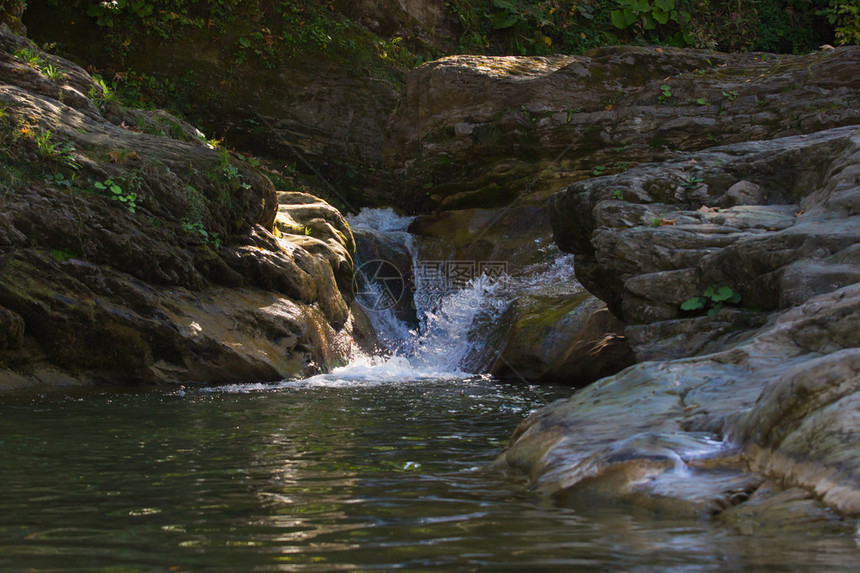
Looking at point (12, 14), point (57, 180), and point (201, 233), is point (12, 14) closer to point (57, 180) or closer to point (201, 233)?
point (57, 180)

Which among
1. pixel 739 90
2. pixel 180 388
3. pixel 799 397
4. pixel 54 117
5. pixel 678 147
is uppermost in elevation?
pixel 739 90

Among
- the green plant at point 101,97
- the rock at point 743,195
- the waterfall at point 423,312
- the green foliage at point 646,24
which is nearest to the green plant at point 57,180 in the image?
the green plant at point 101,97

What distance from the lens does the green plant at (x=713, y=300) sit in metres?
6.43

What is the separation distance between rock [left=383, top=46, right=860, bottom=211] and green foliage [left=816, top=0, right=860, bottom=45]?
21.6ft

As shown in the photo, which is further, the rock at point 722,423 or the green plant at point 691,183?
the green plant at point 691,183

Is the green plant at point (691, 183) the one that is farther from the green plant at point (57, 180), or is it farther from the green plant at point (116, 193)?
the green plant at point (57, 180)

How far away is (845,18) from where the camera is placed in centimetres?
1922

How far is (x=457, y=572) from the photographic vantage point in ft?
7.05

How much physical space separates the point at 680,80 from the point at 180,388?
33.9 ft

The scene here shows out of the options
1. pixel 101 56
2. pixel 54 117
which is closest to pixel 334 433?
pixel 54 117

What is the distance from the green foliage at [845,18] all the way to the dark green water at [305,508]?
18041 mm

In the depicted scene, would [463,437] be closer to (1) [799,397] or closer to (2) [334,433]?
(2) [334,433]

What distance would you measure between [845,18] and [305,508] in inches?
830

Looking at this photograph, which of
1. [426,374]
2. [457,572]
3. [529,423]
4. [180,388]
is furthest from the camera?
[426,374]
